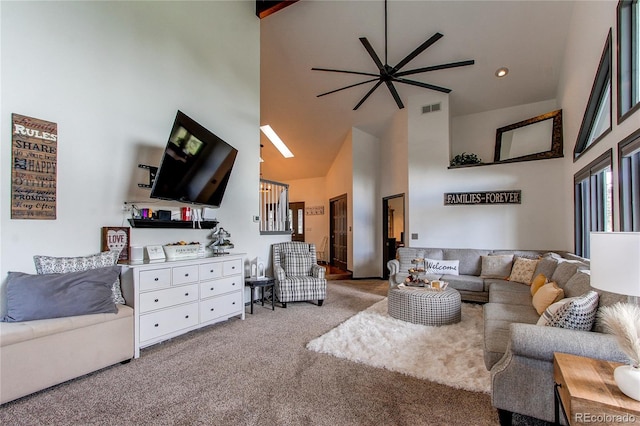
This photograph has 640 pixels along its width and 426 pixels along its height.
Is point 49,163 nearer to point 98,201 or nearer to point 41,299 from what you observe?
point 98,201

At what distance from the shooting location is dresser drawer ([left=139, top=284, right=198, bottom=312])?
279 centimetres

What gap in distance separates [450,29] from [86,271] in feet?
18.3

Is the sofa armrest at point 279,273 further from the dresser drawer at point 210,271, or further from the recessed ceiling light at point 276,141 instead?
the recessed ceiling light at point 276,141

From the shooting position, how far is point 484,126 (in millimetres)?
6051

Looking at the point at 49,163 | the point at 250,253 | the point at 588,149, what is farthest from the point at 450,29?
the point at 49,163

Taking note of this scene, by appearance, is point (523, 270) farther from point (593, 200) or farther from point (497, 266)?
point (593, 200)

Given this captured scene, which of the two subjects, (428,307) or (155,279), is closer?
(155,279)

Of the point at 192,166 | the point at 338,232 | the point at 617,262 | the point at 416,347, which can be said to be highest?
the point at 192,166

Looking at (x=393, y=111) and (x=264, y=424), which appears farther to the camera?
(x=393, y=111)

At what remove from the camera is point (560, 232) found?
16.0 ft

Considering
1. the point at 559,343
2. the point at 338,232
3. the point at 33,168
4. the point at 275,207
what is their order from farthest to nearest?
the point at 338,232
the point at 275,207
the point at 33,168
the point at 559,343

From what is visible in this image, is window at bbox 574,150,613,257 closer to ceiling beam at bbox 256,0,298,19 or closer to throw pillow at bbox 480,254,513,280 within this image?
→ throw pillow at bbox 480,254,513,280

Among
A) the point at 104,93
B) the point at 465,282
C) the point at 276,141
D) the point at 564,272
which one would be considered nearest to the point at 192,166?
the point at 104,93

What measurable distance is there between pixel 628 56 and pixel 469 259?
11.1ft
